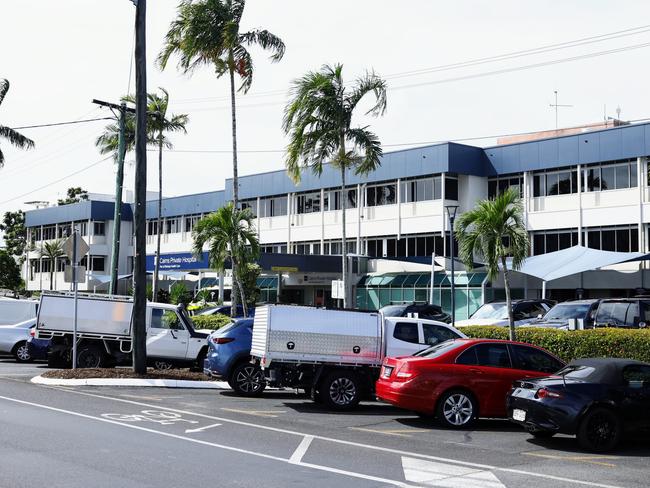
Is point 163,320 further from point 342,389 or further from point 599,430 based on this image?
point 599,430

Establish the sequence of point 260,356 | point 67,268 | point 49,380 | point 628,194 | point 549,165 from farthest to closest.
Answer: point 549,165, point 628,194, point 67,268, point 49,380, point 260,356

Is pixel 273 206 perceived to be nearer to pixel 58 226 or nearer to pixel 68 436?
pixel 58 226

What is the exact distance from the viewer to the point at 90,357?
2347cm

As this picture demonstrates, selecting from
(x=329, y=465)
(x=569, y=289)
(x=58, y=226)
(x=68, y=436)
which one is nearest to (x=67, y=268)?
(x=68, y=436)

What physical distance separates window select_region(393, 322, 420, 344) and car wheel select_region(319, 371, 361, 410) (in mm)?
1265

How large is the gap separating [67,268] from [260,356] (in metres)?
7.61

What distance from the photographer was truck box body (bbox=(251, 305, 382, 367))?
650 inches

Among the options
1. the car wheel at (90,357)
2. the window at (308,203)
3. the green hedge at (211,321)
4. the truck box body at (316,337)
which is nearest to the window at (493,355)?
the truck box body at (316,337)

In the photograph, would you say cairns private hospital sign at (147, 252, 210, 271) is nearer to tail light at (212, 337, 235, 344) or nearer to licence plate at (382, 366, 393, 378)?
tail light at (212, 337, 235, 344)

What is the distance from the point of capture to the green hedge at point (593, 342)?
19.3m

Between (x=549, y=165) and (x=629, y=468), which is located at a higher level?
(x=549, y=165)

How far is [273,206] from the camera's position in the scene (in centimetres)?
6200

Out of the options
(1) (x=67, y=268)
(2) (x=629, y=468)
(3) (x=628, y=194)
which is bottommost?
(2) (x=629, y=468)

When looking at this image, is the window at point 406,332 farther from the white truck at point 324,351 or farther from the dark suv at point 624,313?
the dark suv at point 624,313
